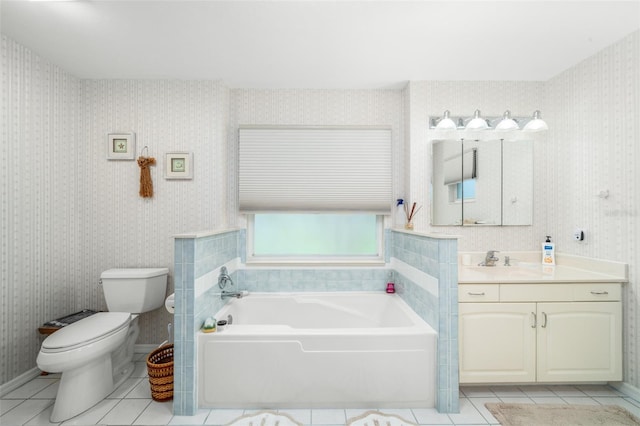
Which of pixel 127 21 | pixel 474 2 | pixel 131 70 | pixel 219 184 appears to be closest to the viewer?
pixel 474 2

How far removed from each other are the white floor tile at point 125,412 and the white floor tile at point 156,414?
3cm

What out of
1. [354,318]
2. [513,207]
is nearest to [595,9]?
[513,207]

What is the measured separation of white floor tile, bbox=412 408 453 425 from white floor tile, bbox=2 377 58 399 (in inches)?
100

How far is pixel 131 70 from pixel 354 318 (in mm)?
2812

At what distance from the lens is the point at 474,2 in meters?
1.73

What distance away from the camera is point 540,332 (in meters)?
2.04

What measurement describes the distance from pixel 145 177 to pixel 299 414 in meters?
2.22

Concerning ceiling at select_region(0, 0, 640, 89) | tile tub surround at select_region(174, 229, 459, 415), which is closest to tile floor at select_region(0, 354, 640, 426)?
tile tub surround at select_region(174, 229, 459, 415)

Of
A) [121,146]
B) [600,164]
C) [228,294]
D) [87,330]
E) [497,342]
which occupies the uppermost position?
[121,146]

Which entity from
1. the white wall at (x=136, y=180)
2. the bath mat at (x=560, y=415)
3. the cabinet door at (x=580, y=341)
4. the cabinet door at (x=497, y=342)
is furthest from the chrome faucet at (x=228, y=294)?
the cabinet door at (x=580, y=341)

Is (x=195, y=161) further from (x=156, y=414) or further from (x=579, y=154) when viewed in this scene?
(x=579, y=154)

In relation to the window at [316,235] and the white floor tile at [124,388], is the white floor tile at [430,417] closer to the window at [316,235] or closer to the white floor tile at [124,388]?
the window at [316,235]

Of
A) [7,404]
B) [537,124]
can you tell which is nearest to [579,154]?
[537,124]

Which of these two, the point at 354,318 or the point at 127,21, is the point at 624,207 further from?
the point at 127,21
